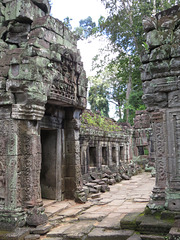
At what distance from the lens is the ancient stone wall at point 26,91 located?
537cm

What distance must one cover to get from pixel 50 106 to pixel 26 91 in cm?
182

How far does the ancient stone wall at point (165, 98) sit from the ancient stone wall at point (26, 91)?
2376 mm

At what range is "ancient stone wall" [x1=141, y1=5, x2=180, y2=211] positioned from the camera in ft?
14.7

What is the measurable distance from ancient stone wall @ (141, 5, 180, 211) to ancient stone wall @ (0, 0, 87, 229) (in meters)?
2.38

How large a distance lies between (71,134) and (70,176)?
4.03 ft

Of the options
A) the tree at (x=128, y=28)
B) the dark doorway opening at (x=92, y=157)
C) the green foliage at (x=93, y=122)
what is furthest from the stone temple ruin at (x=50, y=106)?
the tree at (x=128, y=28)

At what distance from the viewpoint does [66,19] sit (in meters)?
20.0

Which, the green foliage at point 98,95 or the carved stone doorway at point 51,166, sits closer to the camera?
the carved stone doorway at point 51,166

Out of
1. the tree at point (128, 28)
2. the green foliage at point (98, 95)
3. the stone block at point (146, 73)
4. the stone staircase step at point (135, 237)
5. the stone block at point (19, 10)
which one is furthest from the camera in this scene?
the green foliage at point (98, 95)

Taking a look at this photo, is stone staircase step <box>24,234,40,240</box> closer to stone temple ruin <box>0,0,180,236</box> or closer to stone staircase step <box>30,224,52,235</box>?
stone staircase step <box>30,224,52,235</box>

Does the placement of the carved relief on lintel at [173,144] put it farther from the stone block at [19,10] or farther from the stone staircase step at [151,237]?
the stone block at [19,10]

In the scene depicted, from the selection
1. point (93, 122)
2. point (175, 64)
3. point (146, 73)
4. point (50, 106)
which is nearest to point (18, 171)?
point (50, 106)

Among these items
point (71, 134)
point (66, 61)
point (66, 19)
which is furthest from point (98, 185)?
point (66, 19)

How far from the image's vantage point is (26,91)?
5449mm
